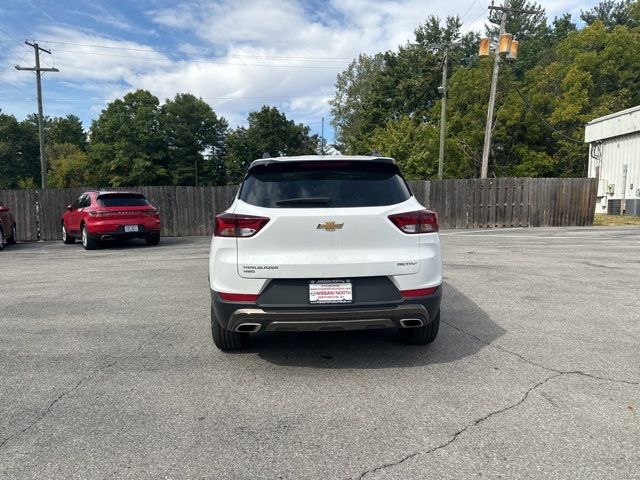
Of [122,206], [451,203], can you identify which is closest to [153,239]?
[122,206]

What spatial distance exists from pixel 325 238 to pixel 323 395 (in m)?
1.17

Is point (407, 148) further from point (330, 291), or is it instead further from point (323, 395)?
point (323, 395)

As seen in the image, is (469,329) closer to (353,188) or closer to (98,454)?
(353,188)

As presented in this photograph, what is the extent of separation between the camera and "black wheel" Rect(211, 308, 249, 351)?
4102 mm

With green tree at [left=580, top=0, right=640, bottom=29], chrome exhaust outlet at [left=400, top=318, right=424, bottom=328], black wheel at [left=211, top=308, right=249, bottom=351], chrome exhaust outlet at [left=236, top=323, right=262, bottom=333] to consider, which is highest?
green tree at [left=580, top=0, right=640, bottom=29]

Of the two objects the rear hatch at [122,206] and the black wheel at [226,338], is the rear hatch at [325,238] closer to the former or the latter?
the black wheel at [226,338]

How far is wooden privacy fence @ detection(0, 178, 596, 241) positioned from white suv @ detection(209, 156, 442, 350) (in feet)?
52.4

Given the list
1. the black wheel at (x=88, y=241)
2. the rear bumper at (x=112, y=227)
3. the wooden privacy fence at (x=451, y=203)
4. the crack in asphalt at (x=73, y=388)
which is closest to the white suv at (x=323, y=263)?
the crack in asphalt at (x=73, y=388)

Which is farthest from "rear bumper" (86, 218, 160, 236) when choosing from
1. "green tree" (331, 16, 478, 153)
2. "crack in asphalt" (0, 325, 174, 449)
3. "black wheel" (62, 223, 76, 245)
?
"green tree" (331, 16, 478, 153)

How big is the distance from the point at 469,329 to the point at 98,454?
3705 mm

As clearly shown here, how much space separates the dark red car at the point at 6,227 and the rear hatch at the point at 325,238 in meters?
13.7

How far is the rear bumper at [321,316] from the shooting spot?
11.5 feet

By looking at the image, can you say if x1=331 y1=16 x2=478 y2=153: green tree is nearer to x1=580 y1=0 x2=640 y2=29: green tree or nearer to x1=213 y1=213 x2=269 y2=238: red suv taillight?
x1=580 y1=0 x2=640 y2=29: green tree

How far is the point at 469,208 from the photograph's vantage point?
20.5m
